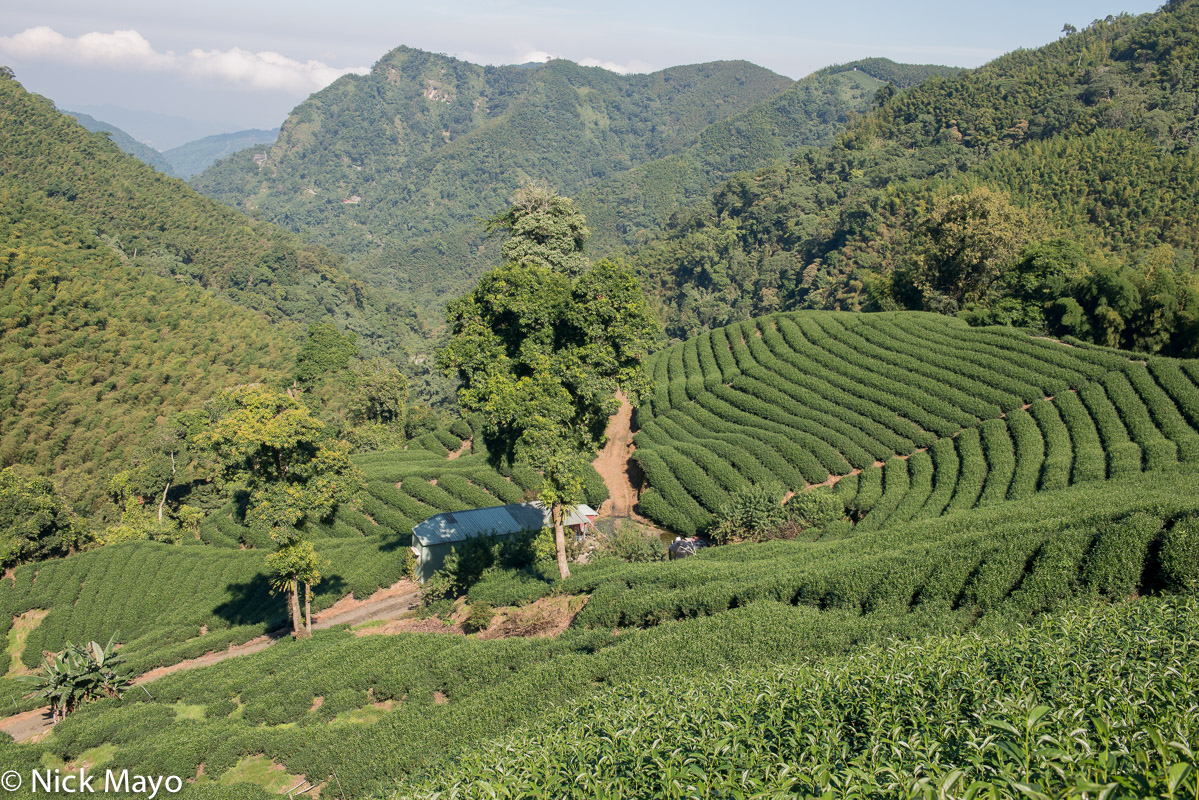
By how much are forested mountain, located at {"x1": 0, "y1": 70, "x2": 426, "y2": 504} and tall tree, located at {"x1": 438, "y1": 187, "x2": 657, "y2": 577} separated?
125 ft

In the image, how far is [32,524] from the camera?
30.2 m

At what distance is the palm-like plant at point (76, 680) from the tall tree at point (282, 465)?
4193 millimetres

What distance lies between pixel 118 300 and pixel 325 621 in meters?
54.8

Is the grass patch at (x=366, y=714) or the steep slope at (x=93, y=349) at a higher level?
the steep slope at (x=93, y=349)

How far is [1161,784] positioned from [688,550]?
66.1ft

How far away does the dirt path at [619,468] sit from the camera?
31364 millimetres

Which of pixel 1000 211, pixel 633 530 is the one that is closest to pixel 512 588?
pixel 633 530

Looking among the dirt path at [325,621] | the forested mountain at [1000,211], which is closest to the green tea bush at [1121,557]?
the dirt path at [325,621]

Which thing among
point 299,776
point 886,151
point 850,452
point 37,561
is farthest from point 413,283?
point 299,776

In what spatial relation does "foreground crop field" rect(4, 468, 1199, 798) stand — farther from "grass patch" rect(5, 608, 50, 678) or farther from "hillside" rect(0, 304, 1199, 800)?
"grass patch" rect(5, 608, 50, 678)

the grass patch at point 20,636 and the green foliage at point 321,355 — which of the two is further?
the green foliage at point 321,355

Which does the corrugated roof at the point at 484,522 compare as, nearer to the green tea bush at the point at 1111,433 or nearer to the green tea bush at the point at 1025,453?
the green tea bush at the point at 1025,453

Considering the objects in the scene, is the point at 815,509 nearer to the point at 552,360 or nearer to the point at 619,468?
the point at 552,360

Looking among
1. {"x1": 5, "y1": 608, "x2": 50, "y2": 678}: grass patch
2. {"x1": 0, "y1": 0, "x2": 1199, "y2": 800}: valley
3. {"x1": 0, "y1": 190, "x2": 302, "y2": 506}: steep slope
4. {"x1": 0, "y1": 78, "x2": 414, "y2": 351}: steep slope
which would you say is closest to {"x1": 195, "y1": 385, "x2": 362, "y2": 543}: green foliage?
{"x1": 0, "y1": 0, "x2": 1199, "y2": 800}: valley
